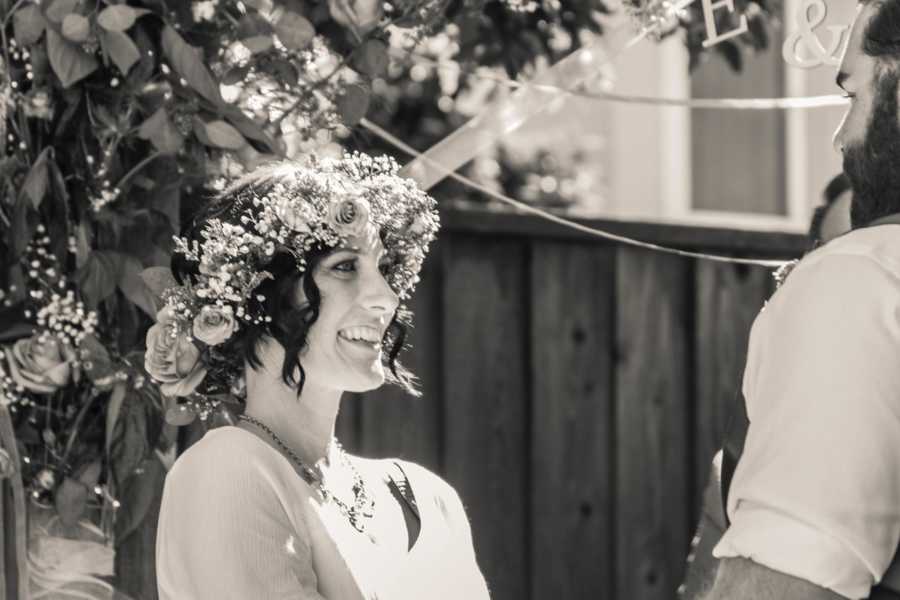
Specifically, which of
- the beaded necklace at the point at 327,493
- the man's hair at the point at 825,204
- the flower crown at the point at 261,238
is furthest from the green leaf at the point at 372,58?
the man's hair at the point at 825,204

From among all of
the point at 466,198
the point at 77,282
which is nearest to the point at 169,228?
the point at 77,282

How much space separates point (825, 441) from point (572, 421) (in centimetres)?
293

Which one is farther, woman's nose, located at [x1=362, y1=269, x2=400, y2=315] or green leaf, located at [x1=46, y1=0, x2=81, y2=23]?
green leaf, located at [x1=46, y1=0, x2=81, y2=23]

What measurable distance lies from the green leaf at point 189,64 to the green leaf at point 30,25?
0.68ft

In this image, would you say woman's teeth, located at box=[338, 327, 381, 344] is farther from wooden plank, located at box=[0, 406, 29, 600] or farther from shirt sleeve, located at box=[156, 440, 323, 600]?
wooden plank, located at box=[0, 406, 29, 600]

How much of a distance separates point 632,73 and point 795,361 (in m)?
5.76

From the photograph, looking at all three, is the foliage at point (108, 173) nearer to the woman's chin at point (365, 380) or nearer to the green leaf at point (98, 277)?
the green leaf at point (98, 277)

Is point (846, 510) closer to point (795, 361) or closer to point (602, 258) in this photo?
point (795, 361)

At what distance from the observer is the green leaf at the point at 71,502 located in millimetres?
2863

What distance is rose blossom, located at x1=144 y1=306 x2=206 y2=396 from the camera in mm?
2541

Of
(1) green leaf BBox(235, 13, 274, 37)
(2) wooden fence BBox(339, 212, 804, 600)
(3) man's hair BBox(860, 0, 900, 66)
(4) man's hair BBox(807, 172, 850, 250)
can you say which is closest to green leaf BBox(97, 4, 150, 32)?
(1) green leaf BBox(235, 13, 274, 37)

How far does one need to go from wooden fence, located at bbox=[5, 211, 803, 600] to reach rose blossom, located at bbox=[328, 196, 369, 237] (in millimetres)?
1774

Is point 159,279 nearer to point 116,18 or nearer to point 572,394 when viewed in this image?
point 116,18

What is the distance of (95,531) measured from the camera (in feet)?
9.57
